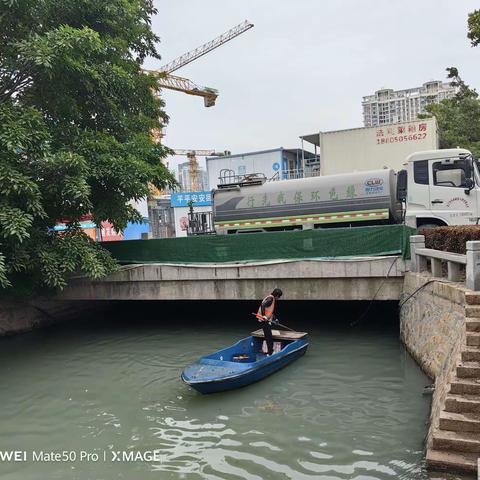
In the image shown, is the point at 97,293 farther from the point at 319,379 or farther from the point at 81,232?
the point at 319,379

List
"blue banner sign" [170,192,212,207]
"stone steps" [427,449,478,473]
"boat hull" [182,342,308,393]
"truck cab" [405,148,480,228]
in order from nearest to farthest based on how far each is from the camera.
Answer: "stone steps" [427,449,478,473], "boat hull" [182,342,308,393], "truck cab" [405,148,480,228], "blue banner sign" [170,192,212,207]

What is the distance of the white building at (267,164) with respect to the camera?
31.9 m

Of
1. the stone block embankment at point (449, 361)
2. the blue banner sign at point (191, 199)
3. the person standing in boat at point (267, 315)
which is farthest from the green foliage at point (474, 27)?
the blue banner sign at point (191, 199)

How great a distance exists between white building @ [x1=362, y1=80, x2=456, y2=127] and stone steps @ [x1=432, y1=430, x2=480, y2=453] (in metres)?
50.6

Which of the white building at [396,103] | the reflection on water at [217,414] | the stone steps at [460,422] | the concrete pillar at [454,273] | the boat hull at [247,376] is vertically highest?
the white building at [396,103]

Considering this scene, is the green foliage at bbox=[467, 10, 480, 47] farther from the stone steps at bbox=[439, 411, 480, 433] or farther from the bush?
the stone steps at bbox=[439, 411, 480, 433]

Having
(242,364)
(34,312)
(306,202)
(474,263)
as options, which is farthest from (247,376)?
(34,312)

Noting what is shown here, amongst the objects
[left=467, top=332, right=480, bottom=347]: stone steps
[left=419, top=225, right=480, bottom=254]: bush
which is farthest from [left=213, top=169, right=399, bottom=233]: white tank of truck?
[left=467, top=332, right=480, bottom=347]: stone steps

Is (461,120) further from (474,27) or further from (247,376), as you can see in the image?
(247,376)

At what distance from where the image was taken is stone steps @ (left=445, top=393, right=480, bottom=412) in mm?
5195

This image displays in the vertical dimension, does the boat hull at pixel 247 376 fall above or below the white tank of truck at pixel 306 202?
below

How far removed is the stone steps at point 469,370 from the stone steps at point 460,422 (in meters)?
0.55

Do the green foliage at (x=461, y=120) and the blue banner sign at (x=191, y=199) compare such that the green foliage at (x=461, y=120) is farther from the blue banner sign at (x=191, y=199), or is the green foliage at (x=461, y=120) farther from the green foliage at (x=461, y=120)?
the blue banner sign at (x=191, y=199)

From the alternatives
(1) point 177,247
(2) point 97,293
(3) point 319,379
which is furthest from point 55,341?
(3) point 319,379
